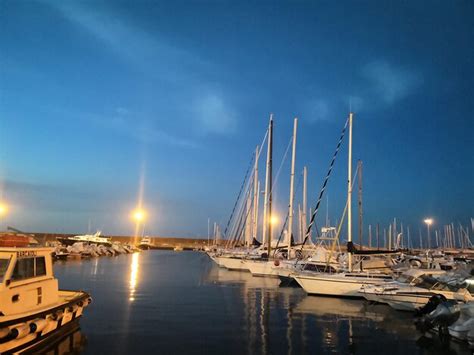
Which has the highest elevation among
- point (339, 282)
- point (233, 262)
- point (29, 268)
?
point (29, 268)

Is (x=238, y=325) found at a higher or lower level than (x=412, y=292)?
lower

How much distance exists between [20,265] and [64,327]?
361 centimetres

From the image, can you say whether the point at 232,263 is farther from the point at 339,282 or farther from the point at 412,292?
the point at 412,292

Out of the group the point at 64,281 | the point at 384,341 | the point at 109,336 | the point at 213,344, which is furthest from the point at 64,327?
the point at 64,281

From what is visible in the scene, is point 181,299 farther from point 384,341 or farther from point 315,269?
point 384,341

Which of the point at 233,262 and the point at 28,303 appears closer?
the point at 28,303

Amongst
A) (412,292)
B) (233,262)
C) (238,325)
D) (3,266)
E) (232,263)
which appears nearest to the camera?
(3,266)

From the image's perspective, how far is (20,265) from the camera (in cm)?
1212

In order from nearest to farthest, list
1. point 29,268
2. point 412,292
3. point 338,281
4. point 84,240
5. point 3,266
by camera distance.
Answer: point 3,266 → point 29,268 → point 412,292 → point 338,281 → point 84,240

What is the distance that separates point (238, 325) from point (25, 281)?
958 cm

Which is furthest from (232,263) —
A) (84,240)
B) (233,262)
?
(84,240)

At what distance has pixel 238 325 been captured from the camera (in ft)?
57.4

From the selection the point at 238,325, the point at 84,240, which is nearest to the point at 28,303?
the point at 238,325

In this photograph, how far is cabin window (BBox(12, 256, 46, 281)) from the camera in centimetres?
1195
